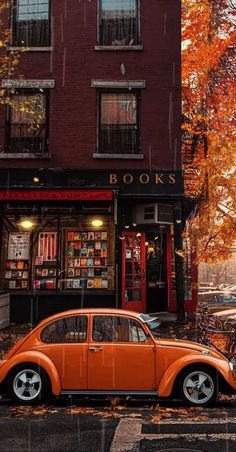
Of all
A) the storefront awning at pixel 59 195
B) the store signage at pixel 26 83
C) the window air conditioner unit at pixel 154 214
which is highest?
the store signage at pixel 26 83

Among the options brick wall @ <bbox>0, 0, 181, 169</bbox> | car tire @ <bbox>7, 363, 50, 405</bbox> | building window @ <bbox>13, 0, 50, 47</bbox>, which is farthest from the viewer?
building window @ <bbox>13, 0, 50, 47</bbox>

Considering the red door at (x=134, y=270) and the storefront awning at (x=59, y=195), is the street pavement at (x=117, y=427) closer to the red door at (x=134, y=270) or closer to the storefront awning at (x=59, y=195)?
the storefront awning at (x=59, y=195)

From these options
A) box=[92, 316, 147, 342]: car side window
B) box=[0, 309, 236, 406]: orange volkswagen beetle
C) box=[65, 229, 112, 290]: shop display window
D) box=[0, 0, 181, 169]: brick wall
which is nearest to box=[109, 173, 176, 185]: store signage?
box=[0, 0, 181, 169]: brick wall

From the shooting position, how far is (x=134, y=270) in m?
15.6

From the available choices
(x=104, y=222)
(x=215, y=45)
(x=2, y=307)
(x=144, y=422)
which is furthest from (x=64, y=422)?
(x=215, y=45)

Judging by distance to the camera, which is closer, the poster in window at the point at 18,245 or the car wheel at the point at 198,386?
the car wheel at the point at 198,386

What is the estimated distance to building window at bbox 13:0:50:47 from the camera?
15.5 metres

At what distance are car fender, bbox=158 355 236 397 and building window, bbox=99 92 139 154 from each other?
894 cm

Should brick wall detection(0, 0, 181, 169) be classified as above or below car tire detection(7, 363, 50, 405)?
above

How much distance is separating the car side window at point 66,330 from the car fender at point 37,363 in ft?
1.00

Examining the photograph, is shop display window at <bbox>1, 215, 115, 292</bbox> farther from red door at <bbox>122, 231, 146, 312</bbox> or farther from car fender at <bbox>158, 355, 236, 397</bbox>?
car fender at <bbox>158, 355, 236, 397</bbox>

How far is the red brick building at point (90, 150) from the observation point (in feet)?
48.0

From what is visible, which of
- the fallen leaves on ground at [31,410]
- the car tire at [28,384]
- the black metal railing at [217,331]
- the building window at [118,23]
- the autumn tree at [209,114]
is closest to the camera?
the fallen leaves on ground at [31,410]

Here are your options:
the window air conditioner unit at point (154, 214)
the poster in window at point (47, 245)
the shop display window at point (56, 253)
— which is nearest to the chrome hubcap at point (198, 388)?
the shop display window at point (56, 253)
